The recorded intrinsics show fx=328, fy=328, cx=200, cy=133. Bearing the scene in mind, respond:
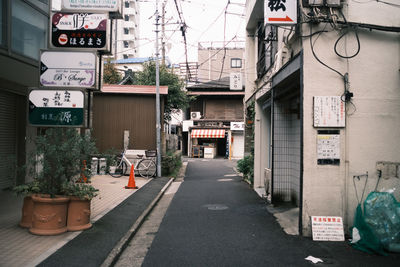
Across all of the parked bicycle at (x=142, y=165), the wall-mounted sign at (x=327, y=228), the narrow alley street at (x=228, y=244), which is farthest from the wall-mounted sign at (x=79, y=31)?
the parked bicycle at (x=142, y=165)

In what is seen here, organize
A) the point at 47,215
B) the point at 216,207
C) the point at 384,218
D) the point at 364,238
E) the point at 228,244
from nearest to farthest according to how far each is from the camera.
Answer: the point at 384,218 < the point at 364,238 < the point at 47,215 < the point at 228,244 < the point at 216,207

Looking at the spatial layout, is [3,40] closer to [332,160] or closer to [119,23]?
[332,160]

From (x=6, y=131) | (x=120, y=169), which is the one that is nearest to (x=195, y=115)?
(x=120, y=169)

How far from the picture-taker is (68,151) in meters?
5.92

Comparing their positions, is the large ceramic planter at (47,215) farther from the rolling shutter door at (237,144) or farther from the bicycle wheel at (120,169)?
the rolling shutter door at (237,144)

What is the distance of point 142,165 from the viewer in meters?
15.9

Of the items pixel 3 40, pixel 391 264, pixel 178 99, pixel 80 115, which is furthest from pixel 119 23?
pixel 391 264

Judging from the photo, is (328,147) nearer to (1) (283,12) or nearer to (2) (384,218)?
(2) (384,218)

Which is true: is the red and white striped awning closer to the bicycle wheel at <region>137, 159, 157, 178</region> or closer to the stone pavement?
the bicycle wheel at <region>137, 159, 157, 178</region>

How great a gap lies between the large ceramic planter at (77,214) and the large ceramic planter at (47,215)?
231 mm

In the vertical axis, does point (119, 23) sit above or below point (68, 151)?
above

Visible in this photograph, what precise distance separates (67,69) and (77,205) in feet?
9.04

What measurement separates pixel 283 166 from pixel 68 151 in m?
5.83

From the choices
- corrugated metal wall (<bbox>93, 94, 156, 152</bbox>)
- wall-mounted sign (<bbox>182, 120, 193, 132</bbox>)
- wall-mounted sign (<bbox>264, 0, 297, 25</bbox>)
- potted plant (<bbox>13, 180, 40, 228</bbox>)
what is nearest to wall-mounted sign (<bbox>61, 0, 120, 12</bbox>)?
wall-mounted sign (<bbox>264, 0, 297, 25</bbox>)
